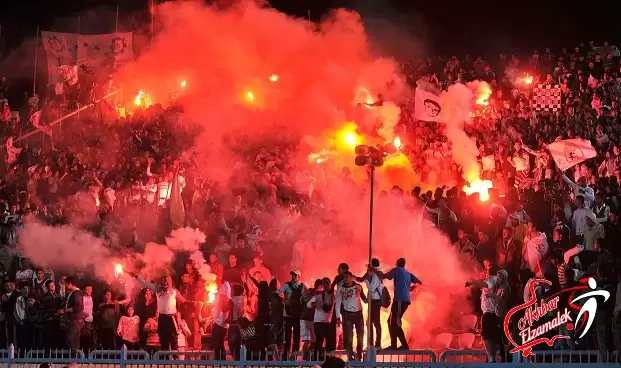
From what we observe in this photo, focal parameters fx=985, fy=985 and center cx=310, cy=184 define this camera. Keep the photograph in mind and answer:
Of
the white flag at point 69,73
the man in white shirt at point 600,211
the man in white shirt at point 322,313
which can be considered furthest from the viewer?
the white flag at point 69,73

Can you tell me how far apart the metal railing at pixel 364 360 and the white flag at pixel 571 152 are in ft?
17.7

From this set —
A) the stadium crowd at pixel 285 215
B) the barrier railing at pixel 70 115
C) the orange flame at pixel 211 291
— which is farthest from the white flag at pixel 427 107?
the barrier railing at pixel 70 115

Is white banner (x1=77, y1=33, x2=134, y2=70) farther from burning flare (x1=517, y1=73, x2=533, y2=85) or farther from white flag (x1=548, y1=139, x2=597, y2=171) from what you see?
white flag (x1=548, y1=139, x2=597, y2=171)

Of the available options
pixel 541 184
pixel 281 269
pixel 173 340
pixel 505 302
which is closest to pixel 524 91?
pixel 541 184

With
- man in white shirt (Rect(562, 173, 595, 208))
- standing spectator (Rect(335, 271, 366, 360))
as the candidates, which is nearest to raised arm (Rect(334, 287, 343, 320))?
standing spectator (Rect(335, 271, 366, 360))

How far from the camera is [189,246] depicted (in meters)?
18.5

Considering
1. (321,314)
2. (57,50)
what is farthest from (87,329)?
(57,50)

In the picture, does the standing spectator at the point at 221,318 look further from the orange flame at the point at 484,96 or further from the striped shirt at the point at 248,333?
the orange flame at the point at 484,96

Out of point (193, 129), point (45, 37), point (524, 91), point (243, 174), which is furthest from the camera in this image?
point (45, 37)

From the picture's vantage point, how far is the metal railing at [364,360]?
11.1 m

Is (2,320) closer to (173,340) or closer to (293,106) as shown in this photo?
(173,340)

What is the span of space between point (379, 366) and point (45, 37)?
19764 mm

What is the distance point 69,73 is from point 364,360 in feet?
56.5

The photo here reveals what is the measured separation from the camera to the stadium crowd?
538 inches
